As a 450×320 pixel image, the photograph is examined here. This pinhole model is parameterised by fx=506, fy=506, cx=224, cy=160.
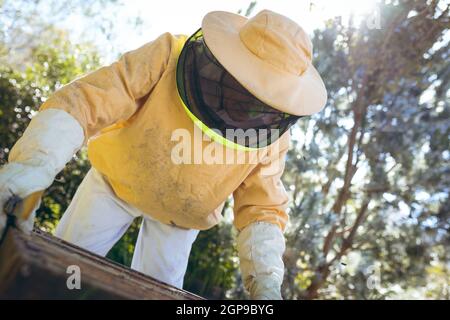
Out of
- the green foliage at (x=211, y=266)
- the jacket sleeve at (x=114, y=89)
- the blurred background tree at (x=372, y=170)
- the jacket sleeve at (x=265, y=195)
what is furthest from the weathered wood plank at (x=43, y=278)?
the green foliage at (x=211, y=266)

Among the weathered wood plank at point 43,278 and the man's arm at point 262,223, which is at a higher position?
the weathered wood plank at point 43,278

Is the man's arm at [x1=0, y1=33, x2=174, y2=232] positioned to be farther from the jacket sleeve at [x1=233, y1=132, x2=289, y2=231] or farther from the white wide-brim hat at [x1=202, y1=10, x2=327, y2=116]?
the jacket sleeve at [x1=233, y1=132, x2=289, y2=231]

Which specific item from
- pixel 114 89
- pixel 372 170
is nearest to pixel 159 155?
pixel 114 89

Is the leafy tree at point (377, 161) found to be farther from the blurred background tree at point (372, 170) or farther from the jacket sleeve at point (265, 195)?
the jacket sleeve at point (265, 195)

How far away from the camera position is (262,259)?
226 cm

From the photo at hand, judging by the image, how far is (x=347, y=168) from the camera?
482 cm

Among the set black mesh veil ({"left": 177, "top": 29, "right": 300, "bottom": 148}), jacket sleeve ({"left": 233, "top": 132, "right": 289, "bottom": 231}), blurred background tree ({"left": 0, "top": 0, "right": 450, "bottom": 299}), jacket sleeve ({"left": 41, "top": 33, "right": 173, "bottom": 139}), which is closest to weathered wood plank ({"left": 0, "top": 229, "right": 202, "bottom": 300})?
jacket sleeve ({"left": 41, "top": 33, "right": 173, "bottom": 139})

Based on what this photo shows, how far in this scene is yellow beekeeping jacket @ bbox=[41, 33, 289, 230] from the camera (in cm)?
213

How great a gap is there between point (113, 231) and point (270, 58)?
131cm

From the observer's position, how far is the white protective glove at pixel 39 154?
5.11 feet

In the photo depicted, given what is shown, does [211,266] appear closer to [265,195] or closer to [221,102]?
[265,195]

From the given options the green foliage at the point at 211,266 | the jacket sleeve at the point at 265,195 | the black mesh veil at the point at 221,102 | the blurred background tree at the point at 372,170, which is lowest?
the green foliage at the point at 211,266

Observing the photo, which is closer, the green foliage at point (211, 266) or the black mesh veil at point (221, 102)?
the black mesh veil at point (221, 102)
